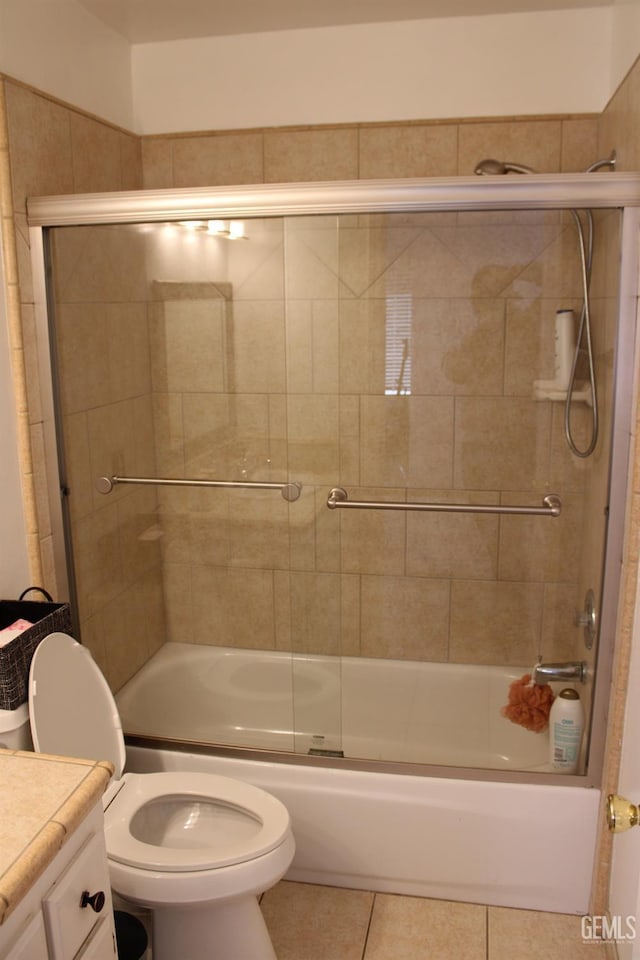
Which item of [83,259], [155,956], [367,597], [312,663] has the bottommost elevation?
[155,956]

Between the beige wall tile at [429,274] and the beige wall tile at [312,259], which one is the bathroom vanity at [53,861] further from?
the beige wall tile at [429,274]

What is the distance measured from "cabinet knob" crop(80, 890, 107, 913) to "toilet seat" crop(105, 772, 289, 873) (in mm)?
391

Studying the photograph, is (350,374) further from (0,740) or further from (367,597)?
(0,740)

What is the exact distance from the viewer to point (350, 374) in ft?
7.09

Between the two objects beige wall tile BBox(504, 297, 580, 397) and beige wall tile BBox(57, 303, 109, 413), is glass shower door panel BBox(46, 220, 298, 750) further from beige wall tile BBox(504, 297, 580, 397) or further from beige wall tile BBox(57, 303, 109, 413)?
beige wall tile BBox(504, 297, 580, 397)

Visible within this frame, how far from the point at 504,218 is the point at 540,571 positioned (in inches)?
39.0

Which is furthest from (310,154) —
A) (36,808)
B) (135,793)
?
(36,808)

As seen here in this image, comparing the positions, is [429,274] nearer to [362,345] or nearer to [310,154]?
[362,345]

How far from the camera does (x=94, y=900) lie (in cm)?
123

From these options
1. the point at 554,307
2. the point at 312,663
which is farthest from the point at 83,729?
the point at 554,307

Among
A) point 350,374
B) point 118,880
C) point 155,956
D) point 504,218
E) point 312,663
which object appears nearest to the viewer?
point 118,880

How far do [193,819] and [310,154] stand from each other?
2095 millimetres

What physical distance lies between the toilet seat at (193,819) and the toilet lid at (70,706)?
4.8 inches

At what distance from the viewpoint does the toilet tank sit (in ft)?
5.50
